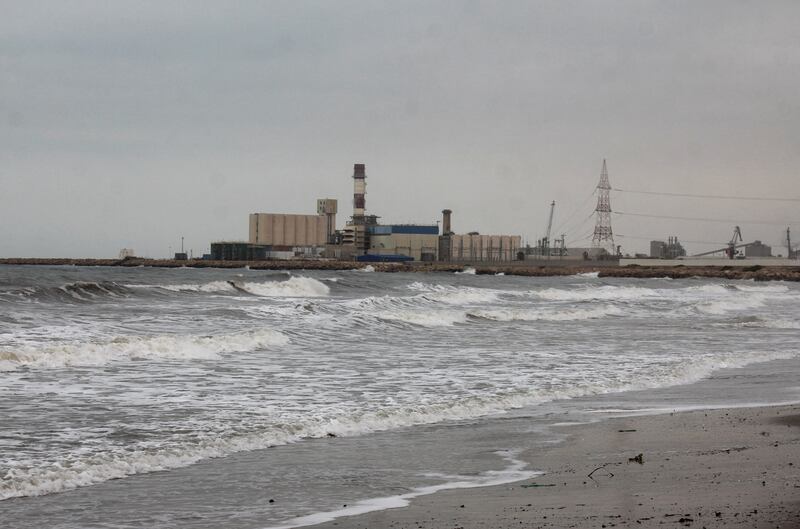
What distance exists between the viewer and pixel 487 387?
14.7 metres

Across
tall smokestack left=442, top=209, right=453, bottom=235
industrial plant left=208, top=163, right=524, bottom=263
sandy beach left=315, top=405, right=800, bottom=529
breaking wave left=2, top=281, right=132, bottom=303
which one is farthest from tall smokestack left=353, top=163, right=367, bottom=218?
sandy beach left=315, top=405, right=800, bottom=529

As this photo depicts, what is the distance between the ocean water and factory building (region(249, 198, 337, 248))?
134778 mm

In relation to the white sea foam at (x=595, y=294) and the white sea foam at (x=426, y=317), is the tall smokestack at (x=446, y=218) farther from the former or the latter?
the white sea foam at (x=426, y=317)

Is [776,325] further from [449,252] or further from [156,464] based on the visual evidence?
[449,252]

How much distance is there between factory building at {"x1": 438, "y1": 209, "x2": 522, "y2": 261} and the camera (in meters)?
158

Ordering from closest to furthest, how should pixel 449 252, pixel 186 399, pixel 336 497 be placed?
1. pixel 336 497
2. pixel 186 399
3. pixel 449 252

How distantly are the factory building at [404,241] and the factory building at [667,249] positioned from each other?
154ft

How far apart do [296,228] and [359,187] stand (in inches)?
574

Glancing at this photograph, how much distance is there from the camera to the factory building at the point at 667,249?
177125 mm

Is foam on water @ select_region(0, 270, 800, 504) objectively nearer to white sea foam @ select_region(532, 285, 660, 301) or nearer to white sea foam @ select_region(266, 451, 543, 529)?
white sea foam @ select_region(266, 451, 543, 529)

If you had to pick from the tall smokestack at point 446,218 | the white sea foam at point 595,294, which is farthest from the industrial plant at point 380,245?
the white sea foam at point 595,294

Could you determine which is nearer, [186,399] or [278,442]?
[278,442]

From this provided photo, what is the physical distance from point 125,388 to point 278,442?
4.71 metres

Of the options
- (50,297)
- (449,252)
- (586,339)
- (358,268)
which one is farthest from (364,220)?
(586,339)
